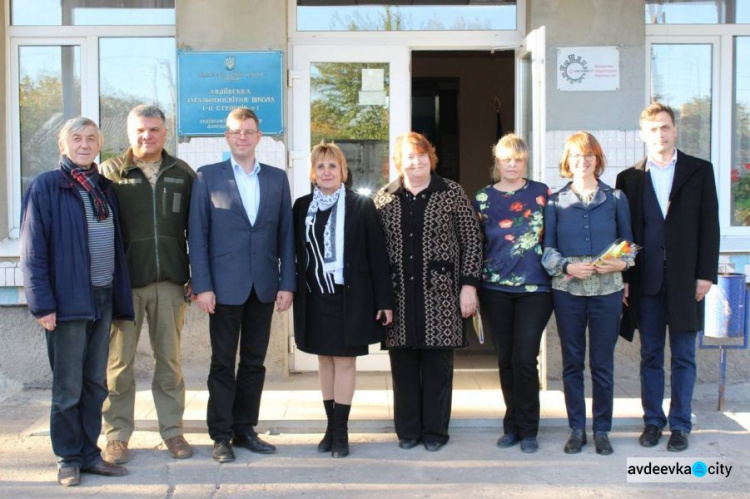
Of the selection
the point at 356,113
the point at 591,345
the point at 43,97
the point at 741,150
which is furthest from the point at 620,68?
the point at 43,97

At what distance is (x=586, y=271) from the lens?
4.50 m

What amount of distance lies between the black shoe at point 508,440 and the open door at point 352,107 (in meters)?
2.06

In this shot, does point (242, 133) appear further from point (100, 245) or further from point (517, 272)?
point (517, 272)

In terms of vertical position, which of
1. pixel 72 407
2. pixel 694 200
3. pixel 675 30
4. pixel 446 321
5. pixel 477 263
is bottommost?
pixel 72 407

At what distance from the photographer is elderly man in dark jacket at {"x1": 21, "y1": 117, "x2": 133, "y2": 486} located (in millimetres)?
4105

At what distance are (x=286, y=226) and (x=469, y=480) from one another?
1708mm

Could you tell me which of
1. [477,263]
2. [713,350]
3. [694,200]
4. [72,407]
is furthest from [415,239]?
[713,350]

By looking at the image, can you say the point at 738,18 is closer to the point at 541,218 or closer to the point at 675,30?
the point at 675,30

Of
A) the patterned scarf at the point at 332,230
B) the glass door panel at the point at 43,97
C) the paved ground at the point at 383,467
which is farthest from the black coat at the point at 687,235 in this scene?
the glass door panel at the point at 43,97

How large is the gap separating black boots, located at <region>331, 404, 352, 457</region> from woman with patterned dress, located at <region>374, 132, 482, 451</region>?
39cm

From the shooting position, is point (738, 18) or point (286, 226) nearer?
point (286, 226)

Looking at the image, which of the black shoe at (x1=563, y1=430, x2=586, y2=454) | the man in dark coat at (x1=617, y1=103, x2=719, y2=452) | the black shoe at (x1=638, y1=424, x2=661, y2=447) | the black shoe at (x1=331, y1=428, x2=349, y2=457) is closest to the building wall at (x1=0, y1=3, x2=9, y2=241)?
the black shoe at (x1=331, y1=428, x2=349, y2=457)

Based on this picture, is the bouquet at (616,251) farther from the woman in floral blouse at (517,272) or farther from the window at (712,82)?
the window at (712,82)

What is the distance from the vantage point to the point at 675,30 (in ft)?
21.3
